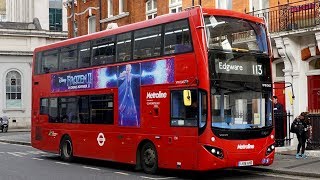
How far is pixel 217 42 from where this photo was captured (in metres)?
13.9

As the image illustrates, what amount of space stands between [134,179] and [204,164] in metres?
2.09

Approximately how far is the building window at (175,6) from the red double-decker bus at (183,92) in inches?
390

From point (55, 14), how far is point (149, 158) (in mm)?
60504

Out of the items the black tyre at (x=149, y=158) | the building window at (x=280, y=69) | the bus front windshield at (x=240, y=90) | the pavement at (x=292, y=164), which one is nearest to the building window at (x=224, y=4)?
the building window at (x=280, y=69)

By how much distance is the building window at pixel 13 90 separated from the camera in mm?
56531

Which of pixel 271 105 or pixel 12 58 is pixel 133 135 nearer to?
pixel 271 105

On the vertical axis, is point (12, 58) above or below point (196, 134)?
above

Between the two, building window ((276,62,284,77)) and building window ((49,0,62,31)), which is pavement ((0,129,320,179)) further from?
building window ((49,0,62,31))

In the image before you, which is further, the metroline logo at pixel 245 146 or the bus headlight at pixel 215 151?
the metroline logo at pixel 245 146

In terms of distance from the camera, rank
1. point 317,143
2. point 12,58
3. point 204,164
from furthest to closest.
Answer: point 12,58 → point 317,143 → point 204,164

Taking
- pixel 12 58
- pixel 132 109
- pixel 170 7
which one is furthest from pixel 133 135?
pixel 12 58

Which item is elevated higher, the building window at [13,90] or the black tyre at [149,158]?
the building window at [13,90]

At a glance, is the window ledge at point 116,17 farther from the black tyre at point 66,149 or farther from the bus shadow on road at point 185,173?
the bus shadow on road at point 185,173

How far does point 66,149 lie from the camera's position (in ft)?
65.8
